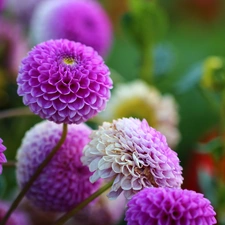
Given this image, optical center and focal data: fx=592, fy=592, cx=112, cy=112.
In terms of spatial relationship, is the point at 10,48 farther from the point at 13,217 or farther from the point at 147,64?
the point at 13,217

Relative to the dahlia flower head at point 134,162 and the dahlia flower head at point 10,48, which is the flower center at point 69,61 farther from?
the dahlia flower head at point 10,48

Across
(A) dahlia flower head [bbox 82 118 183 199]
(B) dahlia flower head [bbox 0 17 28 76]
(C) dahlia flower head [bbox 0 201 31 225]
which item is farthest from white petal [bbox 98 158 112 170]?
(B) dahlia flower head [bbox 0 17 28 76]

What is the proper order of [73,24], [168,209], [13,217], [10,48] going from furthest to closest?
[10,48], [73,24], [13,217], [168,209]

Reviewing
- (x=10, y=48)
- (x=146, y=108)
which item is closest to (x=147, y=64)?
(x=146, y=108)

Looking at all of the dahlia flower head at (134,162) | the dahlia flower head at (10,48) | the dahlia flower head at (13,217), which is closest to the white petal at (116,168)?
the dahlia flower head at (134,162)

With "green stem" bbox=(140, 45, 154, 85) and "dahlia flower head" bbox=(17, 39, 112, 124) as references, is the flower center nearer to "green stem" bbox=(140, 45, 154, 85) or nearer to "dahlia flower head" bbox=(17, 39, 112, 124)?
"dahlia flower head" bbox=(17, 39, 112, 124)

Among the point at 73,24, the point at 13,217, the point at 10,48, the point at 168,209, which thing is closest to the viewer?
the point at 168,209
